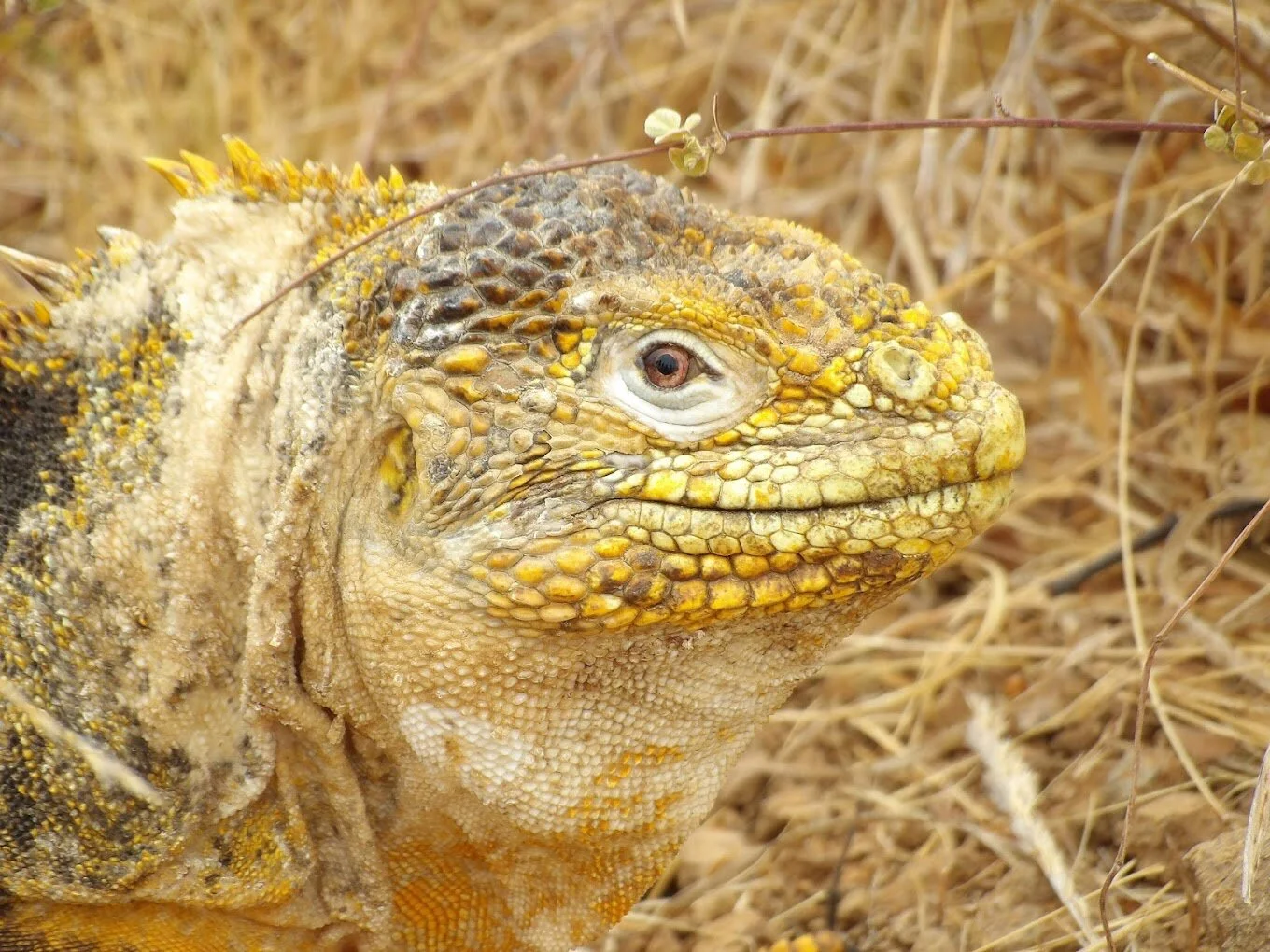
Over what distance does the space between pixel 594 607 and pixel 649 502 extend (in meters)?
0.21

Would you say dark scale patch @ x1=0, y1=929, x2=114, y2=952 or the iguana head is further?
dark scale patch @ x1=0, y1=929, x2=114, y2=952

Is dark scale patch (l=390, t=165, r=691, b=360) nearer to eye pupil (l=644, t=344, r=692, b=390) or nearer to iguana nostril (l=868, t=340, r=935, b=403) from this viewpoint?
eye pupil (l=644, t=344, r=692, b=390)

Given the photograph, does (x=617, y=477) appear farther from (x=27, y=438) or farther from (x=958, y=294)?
(x=958, y=294)

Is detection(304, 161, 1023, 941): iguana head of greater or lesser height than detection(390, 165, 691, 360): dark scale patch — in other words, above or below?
below

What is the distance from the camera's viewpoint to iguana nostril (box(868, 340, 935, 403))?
101 inches

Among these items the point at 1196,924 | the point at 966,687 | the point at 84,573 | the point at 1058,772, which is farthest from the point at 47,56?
the point at 1196,924

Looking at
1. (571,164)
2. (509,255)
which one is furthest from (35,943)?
(571,164)

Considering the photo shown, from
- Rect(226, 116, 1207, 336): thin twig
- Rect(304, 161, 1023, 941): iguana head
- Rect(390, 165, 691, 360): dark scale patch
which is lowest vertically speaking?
Rect(304, 161, 1023, 941): iguana head

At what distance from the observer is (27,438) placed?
288cm

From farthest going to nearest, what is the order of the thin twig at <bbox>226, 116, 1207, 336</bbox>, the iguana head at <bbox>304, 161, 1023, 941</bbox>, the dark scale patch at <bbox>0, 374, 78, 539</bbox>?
the dark scale patch at <bbox>0, 374, 78, 539</bbox> → the thin twig at <bbox>226, 116, 1207, 336</bbox> → the iguana head at <bbox>304, 161, 1023, 941</bbox>

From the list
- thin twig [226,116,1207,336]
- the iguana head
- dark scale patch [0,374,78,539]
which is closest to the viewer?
the iguana head

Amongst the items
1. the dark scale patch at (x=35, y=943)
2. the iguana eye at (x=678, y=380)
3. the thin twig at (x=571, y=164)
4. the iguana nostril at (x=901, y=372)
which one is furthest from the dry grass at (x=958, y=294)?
the dark scale patch at (x=35, y=943)

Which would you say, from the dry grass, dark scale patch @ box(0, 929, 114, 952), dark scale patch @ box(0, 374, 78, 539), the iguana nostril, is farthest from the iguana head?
the dry grass

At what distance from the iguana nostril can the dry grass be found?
1189 mm
